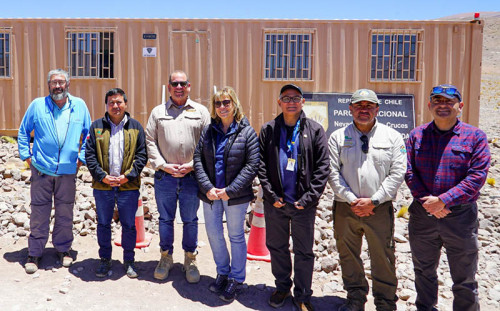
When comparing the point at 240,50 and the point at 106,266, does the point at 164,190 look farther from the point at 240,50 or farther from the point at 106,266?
the point at 240,50

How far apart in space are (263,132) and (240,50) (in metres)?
5.32

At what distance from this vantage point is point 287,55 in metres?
8.82

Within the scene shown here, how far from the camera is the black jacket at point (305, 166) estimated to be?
12.1ft

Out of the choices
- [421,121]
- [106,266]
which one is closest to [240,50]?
[421,121]

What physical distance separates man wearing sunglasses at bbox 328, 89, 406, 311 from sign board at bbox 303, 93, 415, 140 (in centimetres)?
504

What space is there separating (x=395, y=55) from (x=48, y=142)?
23.9 ft

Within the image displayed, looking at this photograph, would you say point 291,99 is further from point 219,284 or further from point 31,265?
point 31,265

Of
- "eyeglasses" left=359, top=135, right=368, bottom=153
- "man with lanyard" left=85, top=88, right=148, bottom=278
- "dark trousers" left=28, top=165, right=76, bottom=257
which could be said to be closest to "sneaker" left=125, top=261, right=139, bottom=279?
"man with lanyard" left=85, top=88, right=148, bottom=278

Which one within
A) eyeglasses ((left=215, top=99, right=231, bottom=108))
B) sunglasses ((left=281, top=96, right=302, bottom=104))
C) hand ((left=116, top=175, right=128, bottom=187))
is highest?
sunglasses ((left=281, top=96, right=302, bottom=104))

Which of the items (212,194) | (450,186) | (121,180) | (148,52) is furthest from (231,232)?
(148,52)

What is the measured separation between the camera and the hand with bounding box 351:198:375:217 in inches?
138

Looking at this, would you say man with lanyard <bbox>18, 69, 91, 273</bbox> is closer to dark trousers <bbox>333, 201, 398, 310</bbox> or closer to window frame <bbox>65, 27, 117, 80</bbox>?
dark trousers <bbox>333, 201, 398, 310</bbox>

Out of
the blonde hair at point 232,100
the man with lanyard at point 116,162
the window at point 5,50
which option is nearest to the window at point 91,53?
the window at point 5,50

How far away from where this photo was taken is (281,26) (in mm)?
8727
